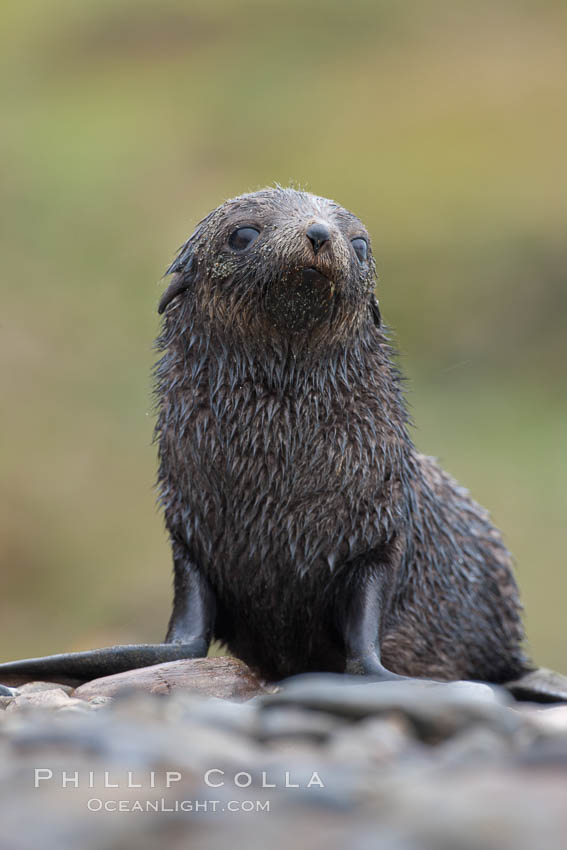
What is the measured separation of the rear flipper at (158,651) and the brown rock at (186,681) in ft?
0.50

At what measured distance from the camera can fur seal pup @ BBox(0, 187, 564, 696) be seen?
17.1 ft

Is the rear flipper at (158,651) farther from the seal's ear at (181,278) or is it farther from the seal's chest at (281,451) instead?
the seal's ear at (181,278)

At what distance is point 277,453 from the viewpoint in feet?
17.3

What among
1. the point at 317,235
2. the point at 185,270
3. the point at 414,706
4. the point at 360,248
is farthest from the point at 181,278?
the point at 414,706

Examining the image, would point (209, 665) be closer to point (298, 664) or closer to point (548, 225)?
point (298, 664)

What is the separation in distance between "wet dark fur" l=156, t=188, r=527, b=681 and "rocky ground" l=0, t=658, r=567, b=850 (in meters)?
1.97

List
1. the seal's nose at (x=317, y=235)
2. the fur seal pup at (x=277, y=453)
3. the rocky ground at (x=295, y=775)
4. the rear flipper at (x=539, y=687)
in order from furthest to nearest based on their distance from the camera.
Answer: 1. the rear flipper at (x=539, y=687)
2. the fur seal pup at (x=277, y=453)
3. the seal's nose at (x=317, y=235)
4. the rocky ground at (x=295, y=775)

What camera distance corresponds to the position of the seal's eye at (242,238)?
529cm

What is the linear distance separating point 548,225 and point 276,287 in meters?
11.5

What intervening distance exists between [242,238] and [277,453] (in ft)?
3.12

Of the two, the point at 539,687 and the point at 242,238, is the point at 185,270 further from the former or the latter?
the point at 539,687

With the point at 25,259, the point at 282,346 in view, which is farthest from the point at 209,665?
the point at 25,259

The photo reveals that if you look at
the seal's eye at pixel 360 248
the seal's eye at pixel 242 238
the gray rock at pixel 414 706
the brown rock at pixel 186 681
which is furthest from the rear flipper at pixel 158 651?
the gray rock at pixel 414 706

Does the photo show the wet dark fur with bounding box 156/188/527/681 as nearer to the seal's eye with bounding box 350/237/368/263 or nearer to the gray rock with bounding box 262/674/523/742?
the seal's eye with bounding box 350/237/368/263
